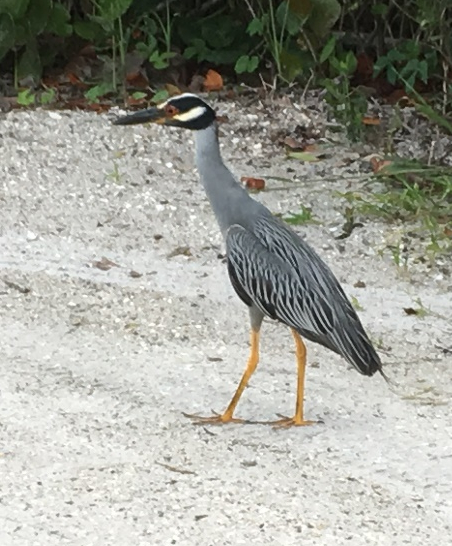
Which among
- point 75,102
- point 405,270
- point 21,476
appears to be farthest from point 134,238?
point 21,476

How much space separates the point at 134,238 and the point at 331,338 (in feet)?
7.49

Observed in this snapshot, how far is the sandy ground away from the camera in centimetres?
399

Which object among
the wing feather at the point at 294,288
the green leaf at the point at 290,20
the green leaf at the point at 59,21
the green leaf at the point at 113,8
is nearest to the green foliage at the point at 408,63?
the green leaf at the point at 290,20

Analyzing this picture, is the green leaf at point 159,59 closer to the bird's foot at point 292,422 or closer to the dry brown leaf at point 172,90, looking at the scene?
the dry brown leaf at point 172,90

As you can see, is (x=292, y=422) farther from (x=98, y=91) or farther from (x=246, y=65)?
(x=246, y=65)

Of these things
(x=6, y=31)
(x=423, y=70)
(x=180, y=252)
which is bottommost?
(x=180, y=252)

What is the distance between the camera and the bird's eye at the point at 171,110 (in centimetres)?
510

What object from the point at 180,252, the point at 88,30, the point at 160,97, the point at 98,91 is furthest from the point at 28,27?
the point at 180,252

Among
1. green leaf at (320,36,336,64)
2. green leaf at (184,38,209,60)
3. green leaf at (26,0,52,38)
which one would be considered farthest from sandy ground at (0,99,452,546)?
green leaf at (184,38,209,60)

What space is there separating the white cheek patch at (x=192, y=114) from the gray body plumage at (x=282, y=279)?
0.22 metres

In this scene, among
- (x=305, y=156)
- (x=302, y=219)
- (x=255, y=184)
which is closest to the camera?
(x=302, y=219)

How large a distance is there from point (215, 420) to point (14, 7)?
14.7ft

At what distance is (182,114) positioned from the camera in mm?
5109

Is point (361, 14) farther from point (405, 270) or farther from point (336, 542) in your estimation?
point (336, 542)
